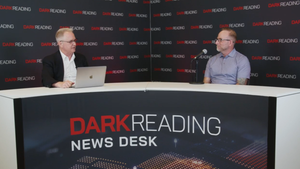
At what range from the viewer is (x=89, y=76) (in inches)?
110

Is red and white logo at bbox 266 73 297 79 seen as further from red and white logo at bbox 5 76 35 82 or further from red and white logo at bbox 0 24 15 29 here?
red and white logo at bbox 0 24 15 29

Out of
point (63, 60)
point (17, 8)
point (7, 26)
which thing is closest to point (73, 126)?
point (63, 60)

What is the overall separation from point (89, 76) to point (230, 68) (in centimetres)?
188

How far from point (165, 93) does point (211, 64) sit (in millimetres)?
1559

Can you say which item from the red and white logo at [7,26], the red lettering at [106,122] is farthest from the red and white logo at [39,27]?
the red lettering at [106,122]

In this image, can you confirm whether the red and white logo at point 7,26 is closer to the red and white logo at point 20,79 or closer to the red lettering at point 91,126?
the red and white logo at point 20,79

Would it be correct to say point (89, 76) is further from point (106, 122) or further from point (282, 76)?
point (282, 76)

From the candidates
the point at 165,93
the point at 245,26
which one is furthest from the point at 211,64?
the point at 165,93

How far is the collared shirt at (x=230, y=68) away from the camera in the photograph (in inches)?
149

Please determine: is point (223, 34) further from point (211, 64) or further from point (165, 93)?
point (165, 93)

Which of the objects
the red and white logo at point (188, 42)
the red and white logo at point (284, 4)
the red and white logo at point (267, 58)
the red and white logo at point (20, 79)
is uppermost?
the red and white logo at point (284, 4)

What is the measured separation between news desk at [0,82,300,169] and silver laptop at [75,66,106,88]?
0.11 metres

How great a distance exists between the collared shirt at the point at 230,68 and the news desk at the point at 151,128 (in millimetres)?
1182

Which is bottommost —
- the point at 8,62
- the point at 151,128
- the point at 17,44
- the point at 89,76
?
the point at 151,128
